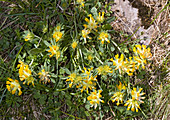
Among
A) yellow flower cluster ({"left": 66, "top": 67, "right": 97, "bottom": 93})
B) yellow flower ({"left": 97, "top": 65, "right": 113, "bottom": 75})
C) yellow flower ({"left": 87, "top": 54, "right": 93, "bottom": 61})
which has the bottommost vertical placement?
yellow flower cluster ({"left": 66, "top": 67, "right": 97, "bottom": 93})

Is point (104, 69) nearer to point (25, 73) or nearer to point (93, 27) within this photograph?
point (93, 27)

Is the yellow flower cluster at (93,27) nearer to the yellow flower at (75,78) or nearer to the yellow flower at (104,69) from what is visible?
the yellow flower at (104,69)

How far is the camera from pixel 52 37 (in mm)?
2500

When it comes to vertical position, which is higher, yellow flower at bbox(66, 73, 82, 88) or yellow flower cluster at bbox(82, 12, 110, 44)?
yellow flower cluster at bbox(82, 12, 110, 44)

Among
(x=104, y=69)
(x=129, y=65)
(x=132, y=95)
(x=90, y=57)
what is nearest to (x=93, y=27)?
(x=90, y=57)

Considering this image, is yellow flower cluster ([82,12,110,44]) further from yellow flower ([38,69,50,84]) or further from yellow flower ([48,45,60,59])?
yellow flower ([38,69,50,84])

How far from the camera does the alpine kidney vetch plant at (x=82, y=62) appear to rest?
2424 mm

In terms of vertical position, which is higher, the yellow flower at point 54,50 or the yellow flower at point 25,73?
the yellow flower at point 54,50

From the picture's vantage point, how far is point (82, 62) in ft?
8.15

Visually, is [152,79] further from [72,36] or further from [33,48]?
[33,48]

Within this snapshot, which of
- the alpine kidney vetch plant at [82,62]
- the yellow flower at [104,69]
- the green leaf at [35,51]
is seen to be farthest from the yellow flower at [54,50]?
the yellow flower at [104,69]

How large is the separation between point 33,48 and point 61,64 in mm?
479

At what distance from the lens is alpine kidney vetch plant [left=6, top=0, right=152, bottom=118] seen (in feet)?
7.95

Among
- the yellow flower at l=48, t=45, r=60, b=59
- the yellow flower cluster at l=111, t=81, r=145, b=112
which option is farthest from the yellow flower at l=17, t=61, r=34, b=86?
the yellow flower cluster at l=111, t=81, r=145, b=112
